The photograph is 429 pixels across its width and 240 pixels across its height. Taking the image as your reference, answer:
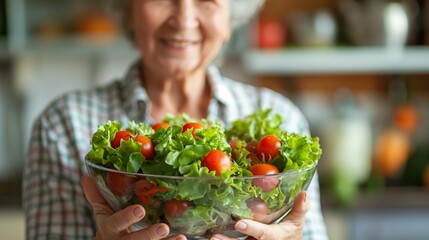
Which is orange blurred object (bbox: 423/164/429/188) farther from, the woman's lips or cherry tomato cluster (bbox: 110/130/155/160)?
cherry tomato cluster (bbox: 110/130/155/160)

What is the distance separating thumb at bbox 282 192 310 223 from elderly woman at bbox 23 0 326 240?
20 cm

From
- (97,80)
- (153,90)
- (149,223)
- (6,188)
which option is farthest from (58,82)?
(149,223)

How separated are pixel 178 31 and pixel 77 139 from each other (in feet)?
0.99

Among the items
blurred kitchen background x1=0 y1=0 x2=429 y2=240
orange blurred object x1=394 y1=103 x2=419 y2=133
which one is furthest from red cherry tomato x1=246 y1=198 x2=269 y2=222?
orange blurred object x1=394 y1=103 x2=419 y2=133

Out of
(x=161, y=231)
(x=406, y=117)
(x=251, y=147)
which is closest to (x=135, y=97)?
(x=251, y=147)

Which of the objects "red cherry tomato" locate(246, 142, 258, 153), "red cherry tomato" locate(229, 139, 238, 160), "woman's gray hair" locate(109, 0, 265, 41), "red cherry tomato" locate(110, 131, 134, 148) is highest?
"woman's gray hair" locate(109, 0, 265, 41)

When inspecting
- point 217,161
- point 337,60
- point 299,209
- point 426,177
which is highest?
point 217,161

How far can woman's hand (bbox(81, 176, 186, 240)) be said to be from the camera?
965 mm

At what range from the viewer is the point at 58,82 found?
3.20 meters

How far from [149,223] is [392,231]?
1.86 metres

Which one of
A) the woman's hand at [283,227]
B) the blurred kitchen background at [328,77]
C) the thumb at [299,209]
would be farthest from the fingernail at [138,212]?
the blurred kitchen background at [328,77]

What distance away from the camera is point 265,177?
96cm

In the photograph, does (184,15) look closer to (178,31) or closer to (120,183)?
(178,31)

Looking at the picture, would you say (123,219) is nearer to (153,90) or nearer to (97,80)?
(153,90)
